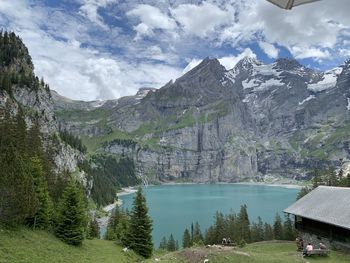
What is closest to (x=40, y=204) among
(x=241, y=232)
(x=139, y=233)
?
(x=139, y=233)

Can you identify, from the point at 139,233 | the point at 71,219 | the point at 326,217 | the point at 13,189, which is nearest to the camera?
the point at 13,189

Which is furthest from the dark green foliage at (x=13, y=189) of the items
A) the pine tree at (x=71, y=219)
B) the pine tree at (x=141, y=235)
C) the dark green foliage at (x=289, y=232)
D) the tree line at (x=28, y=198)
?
the dark green foliage at (x=289, y=232)

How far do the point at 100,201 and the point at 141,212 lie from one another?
5758 inches

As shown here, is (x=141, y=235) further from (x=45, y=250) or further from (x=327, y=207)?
(x=327, y=207)

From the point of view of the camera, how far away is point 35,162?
4331 cm

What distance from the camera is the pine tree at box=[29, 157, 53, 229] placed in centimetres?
3990

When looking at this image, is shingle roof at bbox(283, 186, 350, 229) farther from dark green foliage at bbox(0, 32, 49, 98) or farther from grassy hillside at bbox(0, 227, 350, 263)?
dark green foliage at bbox(0, 32, 49, 98)

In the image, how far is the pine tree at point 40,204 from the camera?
3990cm

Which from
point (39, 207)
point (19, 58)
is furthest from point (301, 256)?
point (19, 58)

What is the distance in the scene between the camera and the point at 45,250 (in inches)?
1250

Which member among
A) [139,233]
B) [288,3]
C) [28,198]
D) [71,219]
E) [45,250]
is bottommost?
[139,233]

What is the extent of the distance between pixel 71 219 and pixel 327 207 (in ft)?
87.7

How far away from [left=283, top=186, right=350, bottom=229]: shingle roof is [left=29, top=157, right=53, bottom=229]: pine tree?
1050 inches

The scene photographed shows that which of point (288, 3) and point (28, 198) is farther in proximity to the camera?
point (28, 198)
